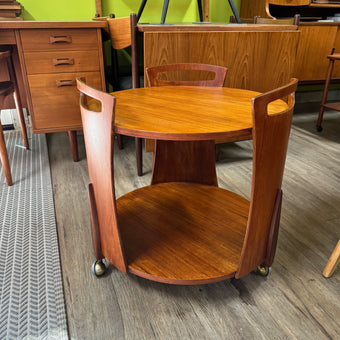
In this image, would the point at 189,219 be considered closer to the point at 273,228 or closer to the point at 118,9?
the point at 273,228

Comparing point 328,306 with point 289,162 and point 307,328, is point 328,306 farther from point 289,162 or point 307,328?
point 289,162

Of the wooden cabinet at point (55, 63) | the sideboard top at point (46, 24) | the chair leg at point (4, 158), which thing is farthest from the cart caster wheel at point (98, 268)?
the sideboard top at point (46, 24)

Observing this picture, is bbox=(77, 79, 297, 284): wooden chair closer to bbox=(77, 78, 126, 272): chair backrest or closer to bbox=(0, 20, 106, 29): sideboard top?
bbox=(77, 78, 126, 272): chair backrest

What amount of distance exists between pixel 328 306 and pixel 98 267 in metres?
0.84

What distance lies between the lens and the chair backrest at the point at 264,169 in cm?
84

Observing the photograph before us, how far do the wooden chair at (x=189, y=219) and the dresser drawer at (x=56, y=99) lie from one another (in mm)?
866

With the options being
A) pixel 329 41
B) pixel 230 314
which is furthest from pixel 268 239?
pixel 329 41

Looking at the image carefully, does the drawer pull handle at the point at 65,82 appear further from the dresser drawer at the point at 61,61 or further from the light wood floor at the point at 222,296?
the light wood floor at the point at 222,296

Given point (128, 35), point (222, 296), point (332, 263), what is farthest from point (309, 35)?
point (222, 296)

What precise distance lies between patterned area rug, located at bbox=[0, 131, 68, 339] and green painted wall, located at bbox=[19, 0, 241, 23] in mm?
1467

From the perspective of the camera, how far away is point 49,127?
2.01m

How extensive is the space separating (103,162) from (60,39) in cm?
124

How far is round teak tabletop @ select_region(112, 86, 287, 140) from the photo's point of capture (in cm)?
89

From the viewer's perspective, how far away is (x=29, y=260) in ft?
4.27
